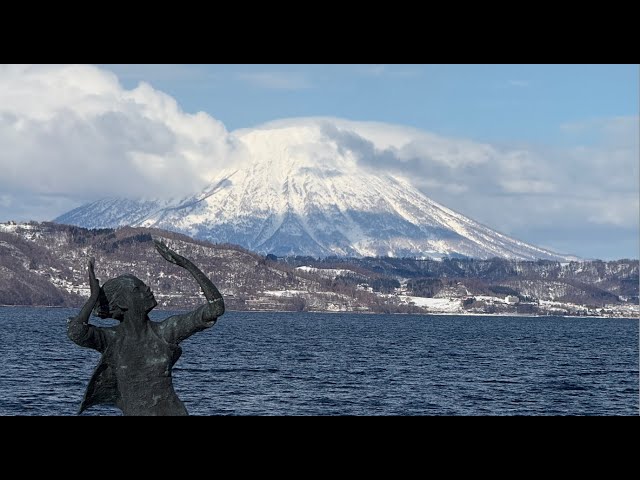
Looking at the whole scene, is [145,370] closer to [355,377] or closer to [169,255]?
[169,255]

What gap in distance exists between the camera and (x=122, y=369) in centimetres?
752

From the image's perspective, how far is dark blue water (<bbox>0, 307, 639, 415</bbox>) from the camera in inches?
3068

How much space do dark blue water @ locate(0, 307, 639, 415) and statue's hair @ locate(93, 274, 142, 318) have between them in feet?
192

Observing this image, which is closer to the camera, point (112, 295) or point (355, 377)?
point (112, 295)

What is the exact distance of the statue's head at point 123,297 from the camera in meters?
7.41

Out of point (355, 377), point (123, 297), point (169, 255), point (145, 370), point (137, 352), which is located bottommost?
point (355, 377)

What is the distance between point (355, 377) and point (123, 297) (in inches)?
3792

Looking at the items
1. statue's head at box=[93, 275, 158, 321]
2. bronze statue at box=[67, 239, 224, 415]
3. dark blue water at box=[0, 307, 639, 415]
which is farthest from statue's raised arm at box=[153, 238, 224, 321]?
dark blue water at box=[0, 307, 639, 415]

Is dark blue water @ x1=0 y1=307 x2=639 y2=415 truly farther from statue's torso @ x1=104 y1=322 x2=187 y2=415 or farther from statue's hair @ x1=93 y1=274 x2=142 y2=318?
statue's hair @ x1=93 y1=274 x2=142 y2=318

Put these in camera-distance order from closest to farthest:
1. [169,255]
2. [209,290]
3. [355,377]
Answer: [209,290] < [169,255] < [355,377]

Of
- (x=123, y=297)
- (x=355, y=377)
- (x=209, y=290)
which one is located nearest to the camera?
(x=209, y=290)

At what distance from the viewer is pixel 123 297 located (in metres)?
7.48

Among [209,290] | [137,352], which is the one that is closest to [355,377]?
[137,352]

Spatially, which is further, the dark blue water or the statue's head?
the dark blue water
